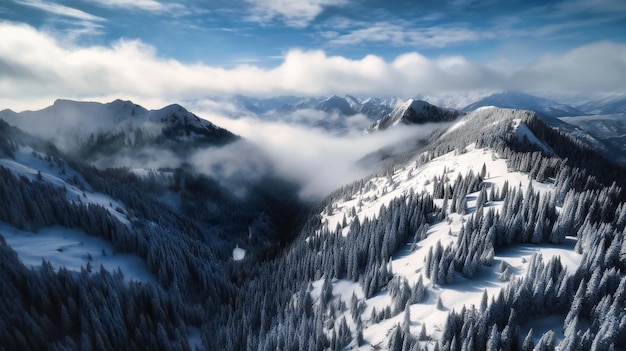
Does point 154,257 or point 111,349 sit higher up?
point 154,257

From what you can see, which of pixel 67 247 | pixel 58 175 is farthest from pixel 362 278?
pixel 58 175

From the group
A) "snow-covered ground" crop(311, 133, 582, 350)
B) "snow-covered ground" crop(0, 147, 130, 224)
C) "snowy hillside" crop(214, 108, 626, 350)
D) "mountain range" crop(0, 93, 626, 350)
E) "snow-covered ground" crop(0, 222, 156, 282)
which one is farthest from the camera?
"snow-covered ground" crop(0, 147, 130, 224)

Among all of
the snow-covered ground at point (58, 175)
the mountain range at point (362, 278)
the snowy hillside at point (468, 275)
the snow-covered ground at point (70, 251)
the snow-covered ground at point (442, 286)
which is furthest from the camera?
the snow-covered ground at point (58, 175)

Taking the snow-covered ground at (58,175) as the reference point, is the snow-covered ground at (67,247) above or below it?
below

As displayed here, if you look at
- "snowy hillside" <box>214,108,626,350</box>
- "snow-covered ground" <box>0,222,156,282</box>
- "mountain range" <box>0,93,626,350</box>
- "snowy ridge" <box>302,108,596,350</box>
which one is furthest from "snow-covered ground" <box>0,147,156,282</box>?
"snowy ridge" <box>302,108,596,350</box>

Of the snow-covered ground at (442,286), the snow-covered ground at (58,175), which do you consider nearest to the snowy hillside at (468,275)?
the snow-covered ground at (442,286)

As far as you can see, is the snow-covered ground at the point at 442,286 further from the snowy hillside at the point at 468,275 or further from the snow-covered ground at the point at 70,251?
the snow-covered ground at the point at 70,251

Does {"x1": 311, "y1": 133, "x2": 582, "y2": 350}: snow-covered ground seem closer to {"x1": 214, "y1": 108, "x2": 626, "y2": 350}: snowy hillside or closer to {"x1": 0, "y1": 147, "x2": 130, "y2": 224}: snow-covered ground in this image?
{"x1": 214, "y1": 108, "x2": 626, "y2": 350}: snowy hillside

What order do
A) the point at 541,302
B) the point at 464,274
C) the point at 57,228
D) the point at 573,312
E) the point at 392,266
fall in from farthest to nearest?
the point at 57,228, the point at 392,266, the point at 464,274, the point at 541,302, the point at 573,312

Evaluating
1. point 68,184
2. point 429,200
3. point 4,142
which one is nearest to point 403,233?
point 429,200

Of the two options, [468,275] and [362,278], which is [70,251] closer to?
[362,278]

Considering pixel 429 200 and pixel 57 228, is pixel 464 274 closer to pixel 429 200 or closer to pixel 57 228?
pixel 429 200
